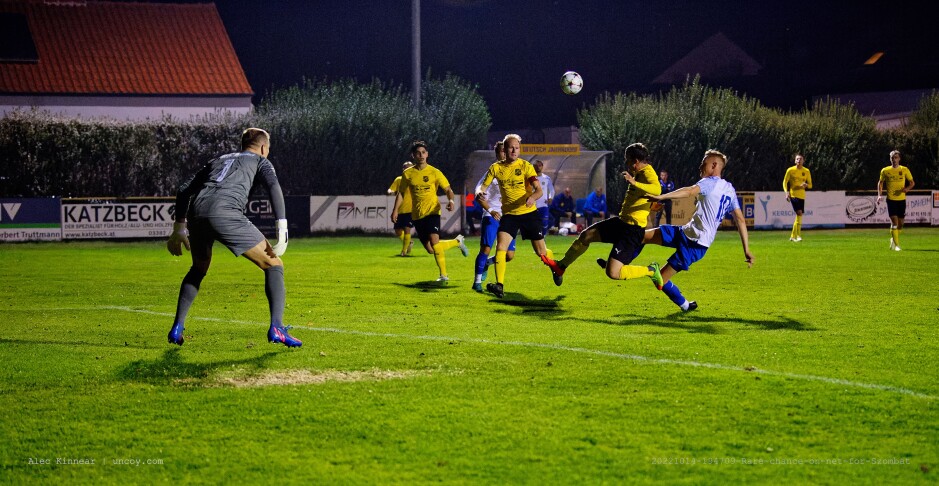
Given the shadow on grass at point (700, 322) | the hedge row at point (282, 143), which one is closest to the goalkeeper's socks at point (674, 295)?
the shadow on grass at point (700, 322)

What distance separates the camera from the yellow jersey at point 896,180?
948 inches

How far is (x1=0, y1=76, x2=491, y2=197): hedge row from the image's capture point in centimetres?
3284

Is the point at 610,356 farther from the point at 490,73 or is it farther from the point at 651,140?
the point at 490,73

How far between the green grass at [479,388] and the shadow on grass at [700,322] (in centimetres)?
5

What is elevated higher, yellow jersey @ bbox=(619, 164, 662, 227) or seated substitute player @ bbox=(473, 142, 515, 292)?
yellow jersey @ bbox=(619, 164, 662, 227)

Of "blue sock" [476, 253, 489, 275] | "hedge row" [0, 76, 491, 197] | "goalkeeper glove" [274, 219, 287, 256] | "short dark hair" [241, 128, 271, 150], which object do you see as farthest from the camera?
"hedge row" [0, 76, 491, 197]

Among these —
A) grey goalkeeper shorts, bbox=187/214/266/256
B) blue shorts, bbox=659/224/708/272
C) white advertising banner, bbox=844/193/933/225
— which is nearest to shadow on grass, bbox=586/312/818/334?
blue shorts, bbox=659/224/708/272

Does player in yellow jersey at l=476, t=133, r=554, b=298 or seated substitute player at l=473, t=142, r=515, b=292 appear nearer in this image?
player in yellow jersey at l=476, t=133, r=554, b=298

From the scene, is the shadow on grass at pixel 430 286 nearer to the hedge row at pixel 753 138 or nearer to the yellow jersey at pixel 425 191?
the yellow jersey at pixel 425 191

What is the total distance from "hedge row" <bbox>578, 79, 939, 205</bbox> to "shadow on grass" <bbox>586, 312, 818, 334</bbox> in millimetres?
27091

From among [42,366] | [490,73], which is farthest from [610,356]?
[490,73]

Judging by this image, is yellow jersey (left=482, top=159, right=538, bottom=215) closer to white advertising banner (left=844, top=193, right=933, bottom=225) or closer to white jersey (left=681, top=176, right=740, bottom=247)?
white jersey (left=681, top=176, right=740, bottom=247)

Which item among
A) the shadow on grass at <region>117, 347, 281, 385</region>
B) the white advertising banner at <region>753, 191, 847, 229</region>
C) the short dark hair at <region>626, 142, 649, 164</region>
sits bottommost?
the white advertising banner at <region>753, 191, 847, 229</region>

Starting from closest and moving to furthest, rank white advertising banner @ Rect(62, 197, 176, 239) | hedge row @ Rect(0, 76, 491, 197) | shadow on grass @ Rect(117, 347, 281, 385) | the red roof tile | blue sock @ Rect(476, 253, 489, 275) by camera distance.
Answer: shadow on grass @ Rect(117, 347, 281, 385)
blue sock @ Rect(476, 253, 489, 275)
white advertising banner @ Rect(62, 197, 176, 239)
hedge row @ Rect(0, 76, 491, 197)
the red roof tile
